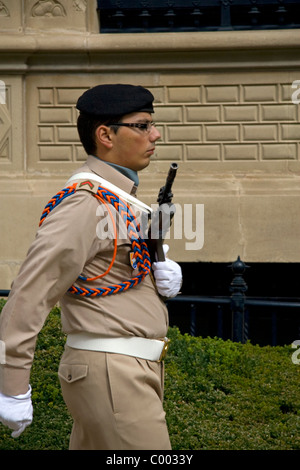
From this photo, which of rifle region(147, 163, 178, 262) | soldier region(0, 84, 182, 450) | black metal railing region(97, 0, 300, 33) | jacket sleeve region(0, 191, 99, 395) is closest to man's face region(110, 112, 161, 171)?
soldier region(0, 84, 182, 450)

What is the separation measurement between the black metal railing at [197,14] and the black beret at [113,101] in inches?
283

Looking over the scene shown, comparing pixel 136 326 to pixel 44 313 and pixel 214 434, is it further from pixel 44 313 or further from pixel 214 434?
pixel 214 434

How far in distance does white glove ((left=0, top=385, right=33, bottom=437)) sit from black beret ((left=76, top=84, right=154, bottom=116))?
1211mm

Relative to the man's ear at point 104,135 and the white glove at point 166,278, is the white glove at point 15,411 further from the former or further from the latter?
the man's ear at point 104,135

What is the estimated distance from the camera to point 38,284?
312cm

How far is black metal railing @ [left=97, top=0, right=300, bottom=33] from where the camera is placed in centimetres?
1046

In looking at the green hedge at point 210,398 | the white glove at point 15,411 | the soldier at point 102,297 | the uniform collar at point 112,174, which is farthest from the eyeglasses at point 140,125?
the green hedge at point 210,398

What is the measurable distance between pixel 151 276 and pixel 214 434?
253cm

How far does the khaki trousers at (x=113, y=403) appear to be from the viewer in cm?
323

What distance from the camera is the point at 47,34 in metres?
10.4

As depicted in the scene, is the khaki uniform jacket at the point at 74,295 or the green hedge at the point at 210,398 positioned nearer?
the khaki uniform jacket at the point at 74,295

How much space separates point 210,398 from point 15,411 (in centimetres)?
340

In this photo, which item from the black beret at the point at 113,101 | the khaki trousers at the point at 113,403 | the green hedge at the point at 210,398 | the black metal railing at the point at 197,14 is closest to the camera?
the khaki trousers at the point at 113,403

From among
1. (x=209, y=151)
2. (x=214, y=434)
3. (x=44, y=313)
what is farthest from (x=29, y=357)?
(x=209, y=151)
